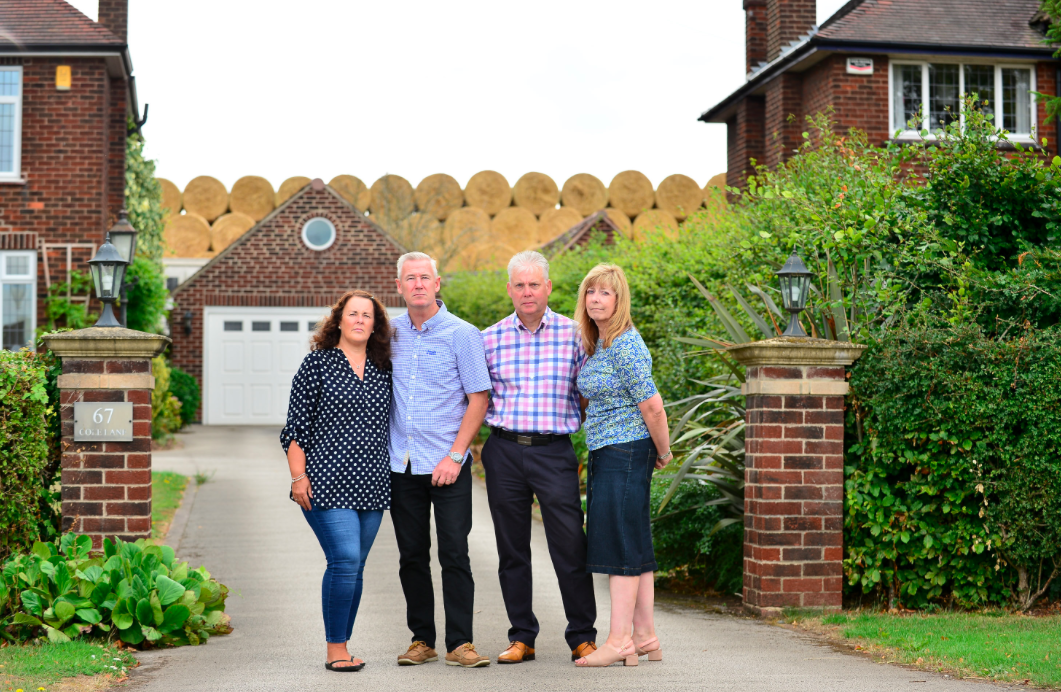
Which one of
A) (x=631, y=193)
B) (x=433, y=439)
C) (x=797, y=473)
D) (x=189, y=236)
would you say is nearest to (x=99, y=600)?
(x=433, y=439)

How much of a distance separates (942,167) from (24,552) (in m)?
6.00

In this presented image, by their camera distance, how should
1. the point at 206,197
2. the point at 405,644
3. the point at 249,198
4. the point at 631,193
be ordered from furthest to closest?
1. the point at 631,193
2. the point at 249,198
3. the point at 206,197
4. the point at 405,644

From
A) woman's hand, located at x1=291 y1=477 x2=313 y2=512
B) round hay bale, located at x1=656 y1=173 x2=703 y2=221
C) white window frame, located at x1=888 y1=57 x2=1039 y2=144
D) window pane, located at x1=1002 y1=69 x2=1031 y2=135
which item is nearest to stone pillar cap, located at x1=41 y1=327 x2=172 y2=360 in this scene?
woman's hand, located at x1=291 y1=477 x2=313 y2=512

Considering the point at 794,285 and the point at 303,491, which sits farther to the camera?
the point at 794,285

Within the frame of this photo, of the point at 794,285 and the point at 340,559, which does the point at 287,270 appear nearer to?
the point at 794,285

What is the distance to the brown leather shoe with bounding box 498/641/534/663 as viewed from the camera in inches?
204

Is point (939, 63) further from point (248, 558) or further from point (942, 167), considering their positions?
point (248, 558)

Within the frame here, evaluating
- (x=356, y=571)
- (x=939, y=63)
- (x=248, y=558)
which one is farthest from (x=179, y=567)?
(x=939, y=63)

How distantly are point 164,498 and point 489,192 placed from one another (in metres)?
23.0

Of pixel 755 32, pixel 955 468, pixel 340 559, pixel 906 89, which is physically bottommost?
pixel 340 559

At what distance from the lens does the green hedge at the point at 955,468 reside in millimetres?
6188

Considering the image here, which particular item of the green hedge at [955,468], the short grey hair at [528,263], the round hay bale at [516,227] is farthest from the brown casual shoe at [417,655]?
the round hay bale at [516,227]

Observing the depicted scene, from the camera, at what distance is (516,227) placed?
3288 centimetres

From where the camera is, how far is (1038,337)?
6.25m
